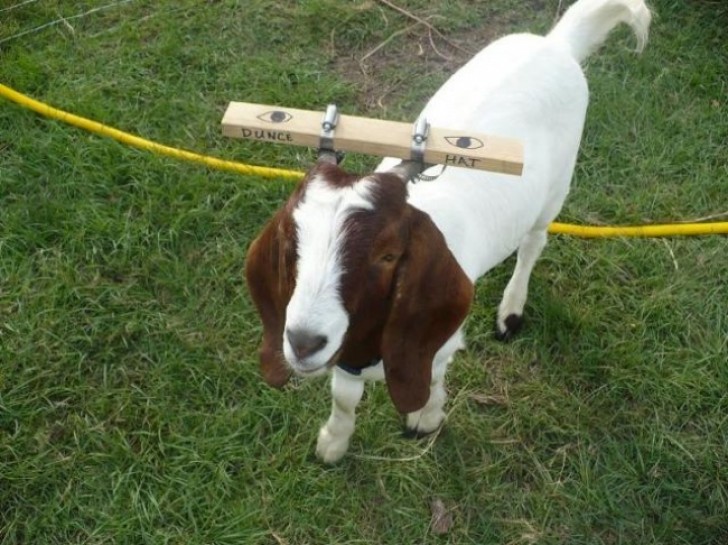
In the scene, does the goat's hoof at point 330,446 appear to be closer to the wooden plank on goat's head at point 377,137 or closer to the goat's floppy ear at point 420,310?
the goat's floppy ear at point 420,310

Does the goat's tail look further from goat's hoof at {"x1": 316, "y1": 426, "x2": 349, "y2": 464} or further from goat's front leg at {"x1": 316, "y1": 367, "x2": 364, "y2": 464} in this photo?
goat's hoof at {"x1": 316, "y1": 426, "x2": 349, "y2": 464}

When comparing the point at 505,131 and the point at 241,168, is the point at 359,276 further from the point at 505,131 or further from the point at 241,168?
the point at 241,168

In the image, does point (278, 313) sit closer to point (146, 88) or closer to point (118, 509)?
point (118, 509)

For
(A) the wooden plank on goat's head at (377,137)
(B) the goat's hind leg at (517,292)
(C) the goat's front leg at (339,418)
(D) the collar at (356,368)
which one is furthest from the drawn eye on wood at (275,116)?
(B) the goat's hind leg at (517,292)

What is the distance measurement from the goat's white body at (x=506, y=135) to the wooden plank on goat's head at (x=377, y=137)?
0.48 meters

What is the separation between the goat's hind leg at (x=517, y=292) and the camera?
11.9ft

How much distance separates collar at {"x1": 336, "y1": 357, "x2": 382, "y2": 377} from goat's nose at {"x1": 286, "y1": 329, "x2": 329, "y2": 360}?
1.59 ft

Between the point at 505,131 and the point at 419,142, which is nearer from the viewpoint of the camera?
the point at 419,142

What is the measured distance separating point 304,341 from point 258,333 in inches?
64.3

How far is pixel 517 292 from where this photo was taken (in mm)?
3701

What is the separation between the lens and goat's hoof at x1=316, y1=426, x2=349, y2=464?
327 cm

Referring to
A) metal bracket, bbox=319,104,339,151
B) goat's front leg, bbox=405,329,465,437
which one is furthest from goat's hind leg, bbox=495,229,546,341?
metal bracket, bbox=319,104,339,151

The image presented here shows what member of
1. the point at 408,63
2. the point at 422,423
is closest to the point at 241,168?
the point at 408,63

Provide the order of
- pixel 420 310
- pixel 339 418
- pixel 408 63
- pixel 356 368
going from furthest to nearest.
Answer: pixel 408 63, pixel 339 418, pixel 356 368, pixel 420 310
